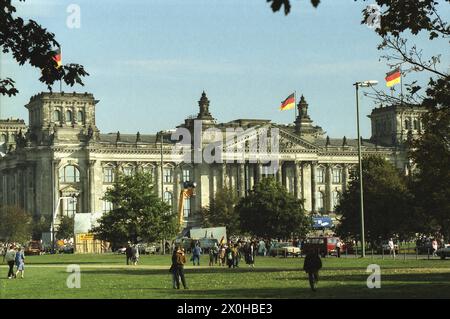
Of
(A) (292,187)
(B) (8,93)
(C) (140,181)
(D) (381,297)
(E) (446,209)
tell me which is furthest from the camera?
(A) (292,187)

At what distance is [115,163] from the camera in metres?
182

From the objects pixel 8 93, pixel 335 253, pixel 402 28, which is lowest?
pixel 335 253

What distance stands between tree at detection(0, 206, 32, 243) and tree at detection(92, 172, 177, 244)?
2446 inches

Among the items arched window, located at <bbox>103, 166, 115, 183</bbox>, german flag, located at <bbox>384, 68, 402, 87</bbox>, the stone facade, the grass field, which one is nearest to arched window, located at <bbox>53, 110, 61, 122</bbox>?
the stone facade

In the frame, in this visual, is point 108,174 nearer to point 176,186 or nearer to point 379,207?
point 176,186

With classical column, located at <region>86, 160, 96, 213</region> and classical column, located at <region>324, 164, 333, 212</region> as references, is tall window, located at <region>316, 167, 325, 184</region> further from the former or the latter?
classical column, located at <region>86, 160, 96, 213</region>

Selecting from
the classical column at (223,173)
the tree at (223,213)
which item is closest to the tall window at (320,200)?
the classical column at (223,173)

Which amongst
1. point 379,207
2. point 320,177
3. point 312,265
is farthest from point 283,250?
point 320,177

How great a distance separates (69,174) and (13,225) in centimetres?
2911

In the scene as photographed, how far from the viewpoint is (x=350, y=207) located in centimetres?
10356

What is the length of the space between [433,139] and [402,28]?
1417cm

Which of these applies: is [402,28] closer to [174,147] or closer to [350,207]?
[350,207]

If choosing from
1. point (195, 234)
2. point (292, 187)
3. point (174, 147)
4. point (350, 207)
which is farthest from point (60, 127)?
point (350, 207)
